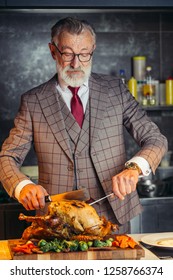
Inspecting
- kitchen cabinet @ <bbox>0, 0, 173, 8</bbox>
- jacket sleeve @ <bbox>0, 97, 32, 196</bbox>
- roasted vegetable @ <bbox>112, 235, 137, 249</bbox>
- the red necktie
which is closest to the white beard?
the red necktie

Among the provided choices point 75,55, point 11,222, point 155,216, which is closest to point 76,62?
point 75,55

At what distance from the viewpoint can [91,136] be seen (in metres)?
3.11

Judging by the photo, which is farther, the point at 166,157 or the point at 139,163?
the point at 166,157

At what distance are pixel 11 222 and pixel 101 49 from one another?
1.70 meters

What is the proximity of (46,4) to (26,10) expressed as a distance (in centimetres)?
53

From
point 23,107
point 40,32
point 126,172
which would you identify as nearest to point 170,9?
point 40,32

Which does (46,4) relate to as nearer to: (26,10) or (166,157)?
(26,10)

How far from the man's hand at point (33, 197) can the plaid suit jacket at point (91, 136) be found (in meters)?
0.37

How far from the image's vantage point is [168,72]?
5387 millimetres

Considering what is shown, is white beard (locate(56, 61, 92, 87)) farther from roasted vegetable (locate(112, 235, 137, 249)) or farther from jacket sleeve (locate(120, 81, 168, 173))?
roasted vegetable (locate(112, 235, 137, 249))

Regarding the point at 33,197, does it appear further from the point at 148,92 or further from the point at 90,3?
the point at 148,92

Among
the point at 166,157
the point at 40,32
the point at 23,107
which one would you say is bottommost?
the point at 166,157

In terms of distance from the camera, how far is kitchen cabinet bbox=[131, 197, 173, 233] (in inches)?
183
